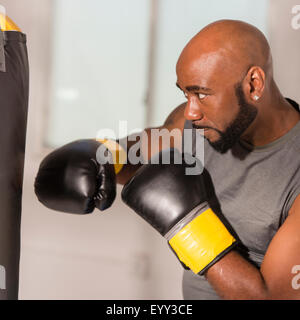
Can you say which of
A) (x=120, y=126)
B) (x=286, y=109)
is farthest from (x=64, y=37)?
(x=286, y=109)

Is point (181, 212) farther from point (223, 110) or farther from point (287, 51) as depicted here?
point (287, 51)

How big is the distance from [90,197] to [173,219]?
251mm

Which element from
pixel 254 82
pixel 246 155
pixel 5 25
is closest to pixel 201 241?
pixel 246 155

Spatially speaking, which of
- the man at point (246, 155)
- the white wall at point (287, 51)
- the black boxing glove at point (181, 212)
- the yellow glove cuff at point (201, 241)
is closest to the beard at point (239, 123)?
the man at point (246, 155)

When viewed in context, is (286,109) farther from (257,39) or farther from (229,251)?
(229,251)

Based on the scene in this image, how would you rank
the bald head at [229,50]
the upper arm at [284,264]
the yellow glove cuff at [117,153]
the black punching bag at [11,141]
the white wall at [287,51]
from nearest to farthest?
1. the black punching bag at [11,141]
2. the upper arm at [284,264]
3. the bald head at [229,50]
4. the yellow glove cuff at [117,153]
5. the white wall at [287,51]

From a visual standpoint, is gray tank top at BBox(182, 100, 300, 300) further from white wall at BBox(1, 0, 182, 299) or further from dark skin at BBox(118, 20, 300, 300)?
white wall at BBox(1, 0, 182, 299)

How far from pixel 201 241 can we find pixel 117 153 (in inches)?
19.6

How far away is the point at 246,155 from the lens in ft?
4.05

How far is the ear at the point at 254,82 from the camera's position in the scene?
3.62ft

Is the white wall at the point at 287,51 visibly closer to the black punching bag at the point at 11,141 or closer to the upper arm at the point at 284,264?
the upper arm at the point at 284,264

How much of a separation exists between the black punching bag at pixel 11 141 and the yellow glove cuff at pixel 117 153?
18.7 inches

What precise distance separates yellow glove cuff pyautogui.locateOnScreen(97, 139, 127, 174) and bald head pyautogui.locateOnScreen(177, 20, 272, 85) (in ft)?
1.27

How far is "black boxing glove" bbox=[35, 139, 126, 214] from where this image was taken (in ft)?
3.68
